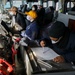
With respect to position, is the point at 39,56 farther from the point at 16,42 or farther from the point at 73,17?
the point at 73,17

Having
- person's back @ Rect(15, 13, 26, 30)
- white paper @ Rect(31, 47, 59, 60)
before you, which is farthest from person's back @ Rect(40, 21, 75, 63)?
person's back @ Rect(15, 13, 26, 30)

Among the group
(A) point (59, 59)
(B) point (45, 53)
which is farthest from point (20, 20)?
(A) point (59, 59)

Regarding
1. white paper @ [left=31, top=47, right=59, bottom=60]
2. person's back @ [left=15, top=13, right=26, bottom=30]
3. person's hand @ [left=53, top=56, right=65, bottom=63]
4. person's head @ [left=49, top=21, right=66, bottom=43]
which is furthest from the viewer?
person's back @ [left=15, top=13, right=26, bottom=30]

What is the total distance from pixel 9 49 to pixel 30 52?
0.60m

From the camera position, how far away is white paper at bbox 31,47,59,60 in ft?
6.31

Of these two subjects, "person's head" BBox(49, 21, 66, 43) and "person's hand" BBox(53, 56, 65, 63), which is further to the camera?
"person's hand" BBox(53, 56, 65, 63)

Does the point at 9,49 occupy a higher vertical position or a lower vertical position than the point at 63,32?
lower

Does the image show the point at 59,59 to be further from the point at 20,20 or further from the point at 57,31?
the point at 20,20

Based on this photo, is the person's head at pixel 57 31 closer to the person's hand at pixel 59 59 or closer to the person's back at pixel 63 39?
the person's back at pixel 63 39

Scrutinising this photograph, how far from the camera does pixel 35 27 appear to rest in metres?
3.14

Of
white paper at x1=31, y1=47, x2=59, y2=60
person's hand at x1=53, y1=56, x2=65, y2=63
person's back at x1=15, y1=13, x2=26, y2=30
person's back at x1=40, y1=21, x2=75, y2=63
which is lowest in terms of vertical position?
person's back at x1=15, y1=13, x2=26, y2=30

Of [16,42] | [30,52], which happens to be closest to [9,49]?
[16,42]

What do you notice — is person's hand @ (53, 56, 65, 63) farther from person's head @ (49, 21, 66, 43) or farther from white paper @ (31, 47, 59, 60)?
person's head @ (49, 21, 66, 43)

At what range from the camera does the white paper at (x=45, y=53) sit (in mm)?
1923
